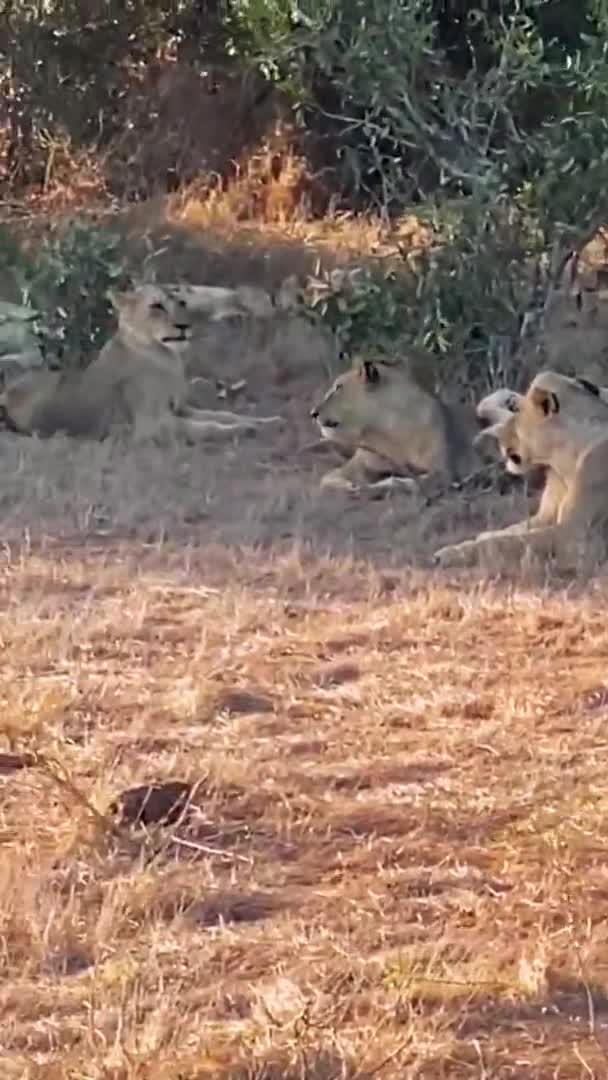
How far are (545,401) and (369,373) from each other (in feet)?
4.91

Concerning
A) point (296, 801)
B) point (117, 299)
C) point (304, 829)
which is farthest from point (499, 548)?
point (117, 299)

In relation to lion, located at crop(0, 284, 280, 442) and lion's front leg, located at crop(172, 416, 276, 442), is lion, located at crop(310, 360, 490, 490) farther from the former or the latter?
lion, located at crop(0, 284, 280, 442)

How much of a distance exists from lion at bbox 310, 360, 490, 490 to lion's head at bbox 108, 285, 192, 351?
5.56ft

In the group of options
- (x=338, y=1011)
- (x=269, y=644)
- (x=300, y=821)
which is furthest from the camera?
(x=269, y=644)

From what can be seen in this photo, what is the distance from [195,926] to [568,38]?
23.5 feet

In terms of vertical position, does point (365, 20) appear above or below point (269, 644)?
above

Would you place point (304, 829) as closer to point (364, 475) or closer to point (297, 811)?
point (297, 811)

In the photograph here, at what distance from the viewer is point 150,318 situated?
11375mm

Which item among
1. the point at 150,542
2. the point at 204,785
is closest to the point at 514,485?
the point at 150,542

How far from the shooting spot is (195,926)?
4.56 meters

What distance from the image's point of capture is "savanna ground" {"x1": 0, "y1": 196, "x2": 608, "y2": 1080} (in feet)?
13.3

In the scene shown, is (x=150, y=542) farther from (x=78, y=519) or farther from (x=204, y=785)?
(x=204, y=785)

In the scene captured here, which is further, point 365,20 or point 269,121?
point 269,121

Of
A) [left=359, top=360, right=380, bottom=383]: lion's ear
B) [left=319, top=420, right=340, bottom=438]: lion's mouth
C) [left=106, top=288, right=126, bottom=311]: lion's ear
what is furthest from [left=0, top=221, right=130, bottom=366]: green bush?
[left=359, top=360, right=380, bottom=383]: lion's ear
